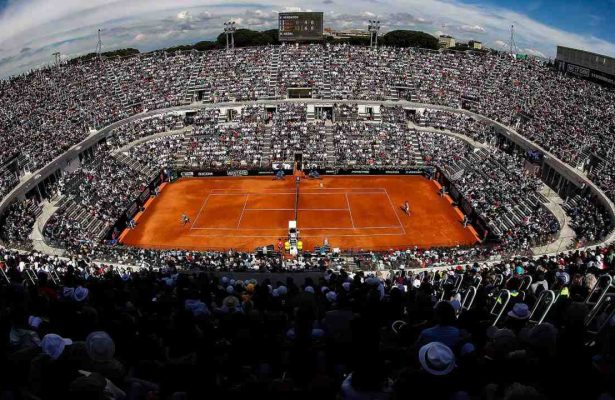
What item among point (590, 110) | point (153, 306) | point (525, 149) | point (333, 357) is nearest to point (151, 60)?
point (525, 149)

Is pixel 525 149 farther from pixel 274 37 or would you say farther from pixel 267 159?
pixel 274 37

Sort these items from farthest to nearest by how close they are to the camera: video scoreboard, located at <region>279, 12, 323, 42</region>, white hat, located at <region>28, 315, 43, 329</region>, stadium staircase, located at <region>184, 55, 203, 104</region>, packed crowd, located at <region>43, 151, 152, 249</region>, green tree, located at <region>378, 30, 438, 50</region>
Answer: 1. green tree, located at <region>378, 30, 438, 50</region>
2. video scoreboard, located at <region>279, 12, 323, 42</region>
3. stadium staircase, located at <region>184, 55, 203, 104</region>
4. packed crowd, located at <region>43, 151, 152, 249</region>
5. white hat, located at <region>28, 315, 43, 329</region>

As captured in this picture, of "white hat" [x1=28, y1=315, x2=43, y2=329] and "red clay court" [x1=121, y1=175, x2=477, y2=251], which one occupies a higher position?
"white hat" [x1=28, y1=315, x2=43, y2=329]

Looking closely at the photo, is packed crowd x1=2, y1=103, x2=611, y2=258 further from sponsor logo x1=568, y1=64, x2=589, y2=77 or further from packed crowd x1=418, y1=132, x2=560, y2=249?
sponsor logo x1=568, y1=64, x2=589, y2=77

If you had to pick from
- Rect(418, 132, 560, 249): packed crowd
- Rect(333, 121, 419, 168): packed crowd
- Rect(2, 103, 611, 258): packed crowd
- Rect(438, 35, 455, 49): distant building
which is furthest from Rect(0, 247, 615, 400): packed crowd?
Rect(438, 35, 455, 49): distant building

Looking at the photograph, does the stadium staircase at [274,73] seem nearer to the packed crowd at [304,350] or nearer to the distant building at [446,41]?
the packed crowd at [304,350]

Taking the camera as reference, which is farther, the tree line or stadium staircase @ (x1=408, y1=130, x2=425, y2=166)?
the tree line

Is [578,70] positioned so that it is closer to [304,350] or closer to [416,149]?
[416,149]
